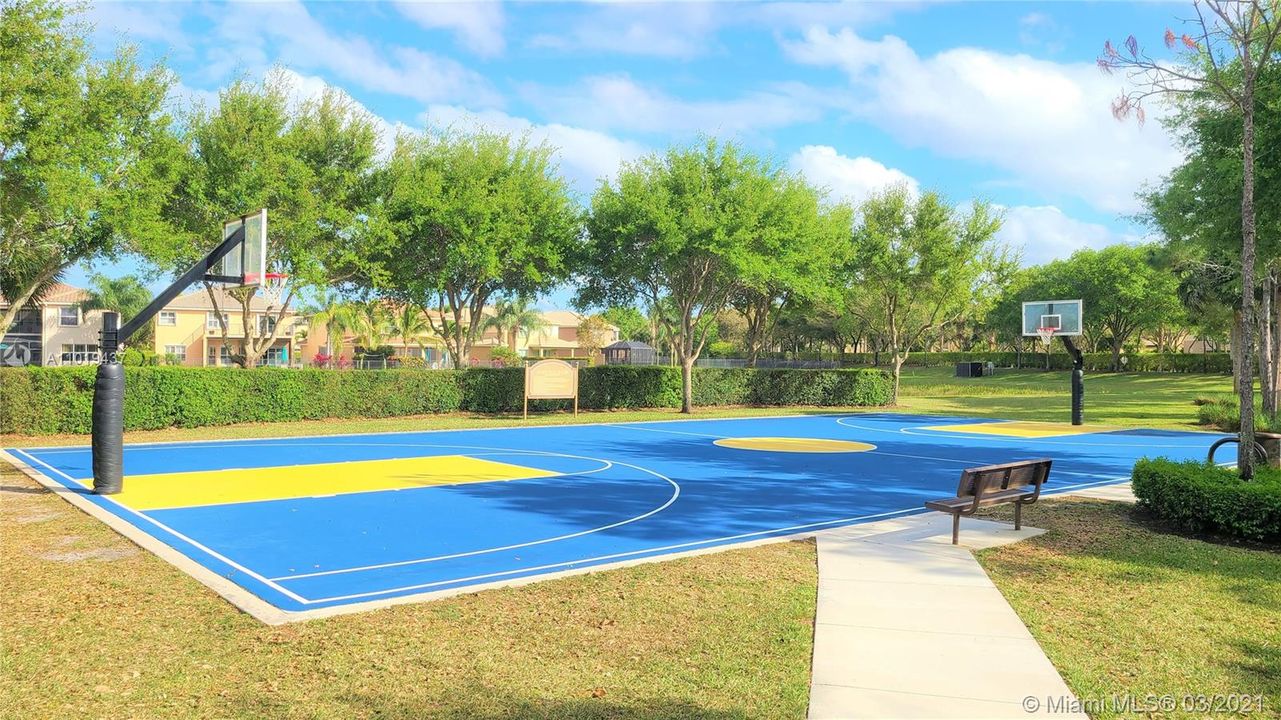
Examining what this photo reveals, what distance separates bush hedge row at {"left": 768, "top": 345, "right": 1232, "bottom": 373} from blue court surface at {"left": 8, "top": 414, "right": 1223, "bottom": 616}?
4623 centimetres

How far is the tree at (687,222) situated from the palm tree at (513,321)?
39.6m

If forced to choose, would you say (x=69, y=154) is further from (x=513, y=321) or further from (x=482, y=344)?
(x=482, y=344)

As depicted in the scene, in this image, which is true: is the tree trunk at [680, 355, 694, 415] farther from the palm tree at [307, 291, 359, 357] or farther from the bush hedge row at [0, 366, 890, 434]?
the palm tree at [307, 291, 359, 357]

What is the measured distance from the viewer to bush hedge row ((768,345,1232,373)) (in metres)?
62.9

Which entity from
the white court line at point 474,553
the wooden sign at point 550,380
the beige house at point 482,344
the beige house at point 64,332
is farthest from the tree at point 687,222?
the beige house at point 64,332

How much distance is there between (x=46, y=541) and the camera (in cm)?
905

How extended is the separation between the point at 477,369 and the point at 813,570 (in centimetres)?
2331

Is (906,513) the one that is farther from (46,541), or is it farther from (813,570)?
(46,541)

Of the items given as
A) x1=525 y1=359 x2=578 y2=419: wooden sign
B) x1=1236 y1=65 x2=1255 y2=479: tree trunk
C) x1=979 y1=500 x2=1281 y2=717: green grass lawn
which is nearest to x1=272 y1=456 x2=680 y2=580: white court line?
x1=979 y1=500 x2=1281 y2=717: green grass lawn

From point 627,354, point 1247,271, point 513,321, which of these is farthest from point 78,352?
point 1247,271

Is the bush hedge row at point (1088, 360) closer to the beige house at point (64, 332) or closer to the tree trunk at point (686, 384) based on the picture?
the tree trunk at point (686, 384)

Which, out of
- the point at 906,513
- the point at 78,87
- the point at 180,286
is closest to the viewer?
the point at 906,513

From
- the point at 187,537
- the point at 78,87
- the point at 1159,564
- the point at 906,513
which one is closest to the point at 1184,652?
the point at 1159,564

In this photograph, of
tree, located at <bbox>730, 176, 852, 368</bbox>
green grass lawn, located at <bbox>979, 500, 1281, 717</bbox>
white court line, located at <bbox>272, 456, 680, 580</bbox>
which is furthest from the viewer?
tree, located at <bbox>730, 176, 852, 368</bbox>
